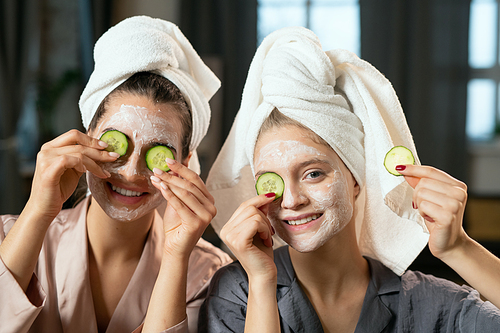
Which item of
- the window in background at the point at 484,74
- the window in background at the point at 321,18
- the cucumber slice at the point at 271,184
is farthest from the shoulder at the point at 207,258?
the window in background at the point at 484,74

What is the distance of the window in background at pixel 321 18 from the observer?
5.56 metres

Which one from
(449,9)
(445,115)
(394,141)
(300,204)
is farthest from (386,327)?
(449,9)

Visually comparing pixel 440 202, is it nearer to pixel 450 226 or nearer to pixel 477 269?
pixel 450 226

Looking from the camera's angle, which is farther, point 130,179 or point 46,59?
point 46,59

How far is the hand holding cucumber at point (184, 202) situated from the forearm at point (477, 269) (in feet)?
2.41

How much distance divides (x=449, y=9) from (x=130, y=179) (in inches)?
208

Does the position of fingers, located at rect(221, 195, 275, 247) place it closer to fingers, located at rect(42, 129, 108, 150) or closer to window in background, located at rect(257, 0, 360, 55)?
fingers, located at rect(42, 129, 108, 150)

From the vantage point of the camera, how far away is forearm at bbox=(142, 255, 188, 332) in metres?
1.33

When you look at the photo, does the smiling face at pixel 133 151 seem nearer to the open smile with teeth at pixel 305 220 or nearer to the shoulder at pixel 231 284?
the shoulder at pixel 231 284

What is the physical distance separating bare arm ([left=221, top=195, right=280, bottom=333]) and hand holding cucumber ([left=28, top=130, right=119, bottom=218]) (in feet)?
1.51

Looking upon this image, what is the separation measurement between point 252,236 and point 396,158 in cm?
50

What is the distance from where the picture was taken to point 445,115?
18.2 ft

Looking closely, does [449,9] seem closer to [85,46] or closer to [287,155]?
[85,46]

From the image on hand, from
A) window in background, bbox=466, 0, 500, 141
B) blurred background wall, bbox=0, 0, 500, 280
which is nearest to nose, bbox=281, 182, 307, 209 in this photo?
blurred background wall, bbox=0, 0, 500, 280
